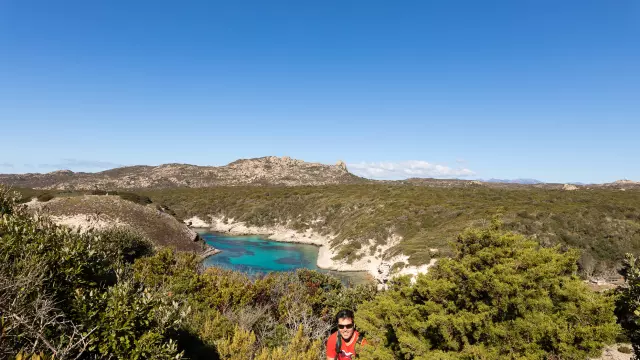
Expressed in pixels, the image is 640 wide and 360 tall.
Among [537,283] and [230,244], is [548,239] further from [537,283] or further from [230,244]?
[230,244]

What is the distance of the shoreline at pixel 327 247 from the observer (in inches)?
1663

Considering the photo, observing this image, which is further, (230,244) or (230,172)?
(230,172)

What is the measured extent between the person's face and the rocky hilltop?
436ft

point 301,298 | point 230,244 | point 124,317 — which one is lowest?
point 230,244

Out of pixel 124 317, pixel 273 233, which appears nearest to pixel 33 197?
pixel 273 233

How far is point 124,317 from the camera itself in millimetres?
8398

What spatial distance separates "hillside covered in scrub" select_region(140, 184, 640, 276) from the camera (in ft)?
150

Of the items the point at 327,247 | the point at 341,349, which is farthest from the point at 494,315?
the point at 327,247

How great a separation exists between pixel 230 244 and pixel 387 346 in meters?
61.9

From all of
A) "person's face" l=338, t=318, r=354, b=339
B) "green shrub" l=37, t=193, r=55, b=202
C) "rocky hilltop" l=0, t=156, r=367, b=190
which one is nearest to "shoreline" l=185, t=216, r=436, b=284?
"person's face" l=338, t=318, r=354, b=339

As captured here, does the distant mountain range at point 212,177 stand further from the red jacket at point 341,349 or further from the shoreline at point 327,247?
the red jacket at point 341,349

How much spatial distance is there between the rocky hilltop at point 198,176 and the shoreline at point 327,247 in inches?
2183

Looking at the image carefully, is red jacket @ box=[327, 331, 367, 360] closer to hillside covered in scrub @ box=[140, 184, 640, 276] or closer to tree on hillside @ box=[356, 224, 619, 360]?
tree on hillside @ box=[356, 224, 619, 360]

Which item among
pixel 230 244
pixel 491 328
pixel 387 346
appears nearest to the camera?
pixel 491 328
